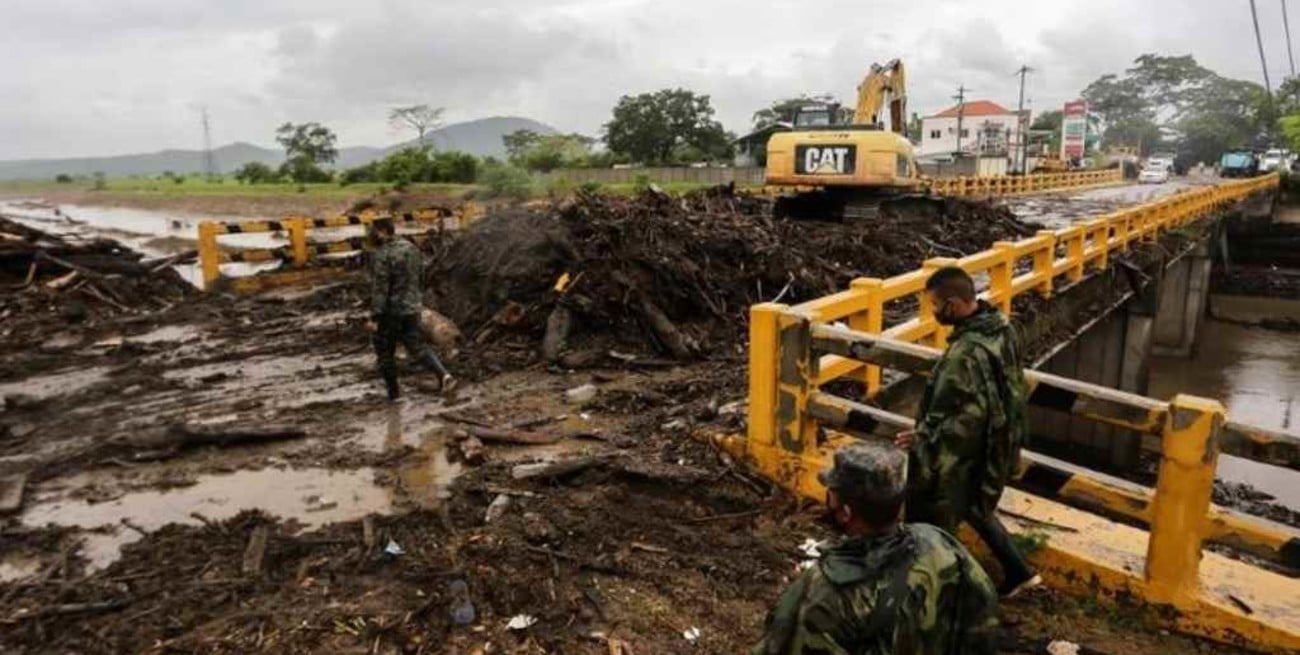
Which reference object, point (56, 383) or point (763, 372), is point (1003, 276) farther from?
point (56, 383)

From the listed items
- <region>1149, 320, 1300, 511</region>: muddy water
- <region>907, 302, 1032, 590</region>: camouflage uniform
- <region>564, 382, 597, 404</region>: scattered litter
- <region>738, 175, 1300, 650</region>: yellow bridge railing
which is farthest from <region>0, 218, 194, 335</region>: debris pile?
<region>1149, 320, 1300, 511</region>: muddy water

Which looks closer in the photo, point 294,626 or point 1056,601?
point 294,626

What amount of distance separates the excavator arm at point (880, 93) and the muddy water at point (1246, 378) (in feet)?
29.2

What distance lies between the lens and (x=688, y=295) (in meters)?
8.51

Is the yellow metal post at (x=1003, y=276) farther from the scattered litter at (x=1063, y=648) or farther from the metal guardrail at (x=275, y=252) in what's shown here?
the metal guardrail at (x=275, y=252)

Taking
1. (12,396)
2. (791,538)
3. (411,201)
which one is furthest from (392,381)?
(411,201)

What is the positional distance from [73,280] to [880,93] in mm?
15589

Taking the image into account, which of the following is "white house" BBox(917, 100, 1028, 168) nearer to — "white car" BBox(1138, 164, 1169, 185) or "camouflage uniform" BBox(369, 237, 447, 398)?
"white car" BBox(1138, 164, 1169, 185)

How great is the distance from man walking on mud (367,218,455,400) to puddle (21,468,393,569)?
1810 mm

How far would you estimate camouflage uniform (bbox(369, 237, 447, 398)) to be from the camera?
6.88 metres

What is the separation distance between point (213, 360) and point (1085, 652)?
800cm

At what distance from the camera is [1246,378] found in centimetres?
2033

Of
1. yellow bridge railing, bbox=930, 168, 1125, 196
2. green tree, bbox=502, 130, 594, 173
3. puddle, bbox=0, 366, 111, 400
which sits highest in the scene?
green tree, bbox=502, 130, 594, 173

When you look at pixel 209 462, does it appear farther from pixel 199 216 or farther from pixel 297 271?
pixel 199 216
